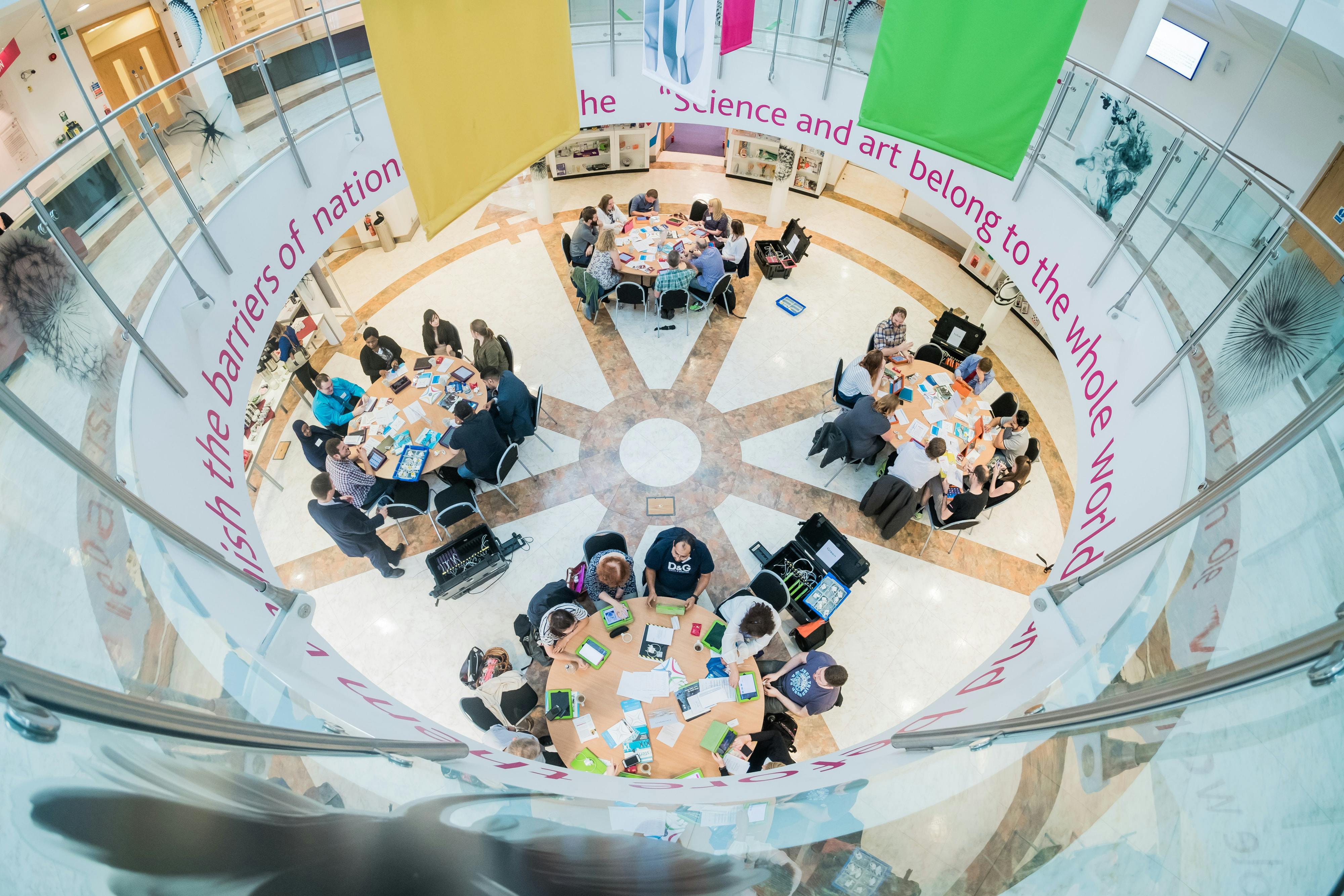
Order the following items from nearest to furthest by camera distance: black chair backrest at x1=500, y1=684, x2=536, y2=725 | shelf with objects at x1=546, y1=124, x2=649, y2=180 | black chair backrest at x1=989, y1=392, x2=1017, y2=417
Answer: black chair backrest at x1=500, y1=684, x2=536, y2=725
black chair backrest at x1=989, y1=392, x2=1017, y2=417
shelf with objects at x1=546, y1=124, x2=649, y2=180

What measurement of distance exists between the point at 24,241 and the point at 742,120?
793 centimetres

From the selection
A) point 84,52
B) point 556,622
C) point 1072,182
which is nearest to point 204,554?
point 556,622

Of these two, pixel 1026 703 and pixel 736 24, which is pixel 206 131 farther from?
pixel 1026 703

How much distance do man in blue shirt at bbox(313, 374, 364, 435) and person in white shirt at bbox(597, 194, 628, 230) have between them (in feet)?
15.8

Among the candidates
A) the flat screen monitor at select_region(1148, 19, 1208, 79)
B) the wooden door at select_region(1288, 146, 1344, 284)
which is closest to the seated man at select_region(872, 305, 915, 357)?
the wooden door at select_region(1288, 146, 1344, 284)

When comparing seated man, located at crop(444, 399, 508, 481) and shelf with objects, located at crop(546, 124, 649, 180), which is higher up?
shelf with objects, located at crop(546, 124, 649, 180)

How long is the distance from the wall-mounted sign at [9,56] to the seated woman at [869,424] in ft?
43.0

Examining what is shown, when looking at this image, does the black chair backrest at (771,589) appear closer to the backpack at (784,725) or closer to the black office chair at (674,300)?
the backpack at (784,725)

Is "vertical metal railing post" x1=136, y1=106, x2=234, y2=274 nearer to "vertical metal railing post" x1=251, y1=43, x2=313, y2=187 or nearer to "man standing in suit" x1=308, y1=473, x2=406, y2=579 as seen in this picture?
"vertical metal railing post" x1=251, y1=43, x2=313, y2=187

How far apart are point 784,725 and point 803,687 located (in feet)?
Result: 1.53

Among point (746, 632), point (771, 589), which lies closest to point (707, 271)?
point (771, 589)

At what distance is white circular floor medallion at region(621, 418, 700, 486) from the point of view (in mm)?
8672

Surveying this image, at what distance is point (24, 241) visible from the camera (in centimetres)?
388

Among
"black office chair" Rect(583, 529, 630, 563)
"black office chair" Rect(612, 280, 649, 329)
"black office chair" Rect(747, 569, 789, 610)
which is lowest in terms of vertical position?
"black office chair" Rect(747, 569, 789, 610)
